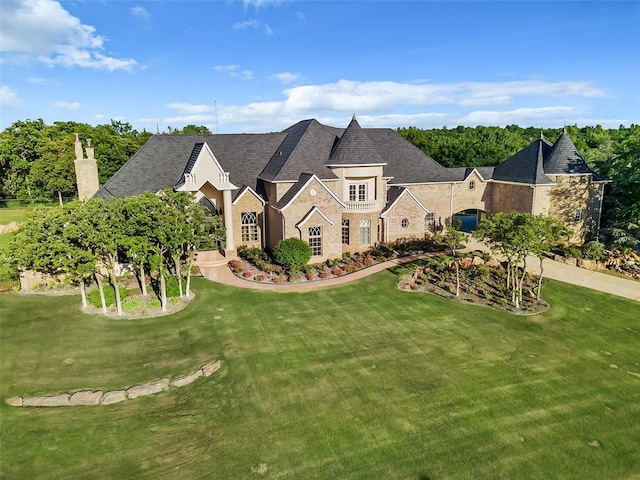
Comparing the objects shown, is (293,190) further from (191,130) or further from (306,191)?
(191,130)

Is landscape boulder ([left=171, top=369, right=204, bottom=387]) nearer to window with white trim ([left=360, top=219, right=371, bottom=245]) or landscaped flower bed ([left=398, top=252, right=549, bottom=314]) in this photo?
landscaped flower bed ([left=398, top=252, right=549, bottom=314])

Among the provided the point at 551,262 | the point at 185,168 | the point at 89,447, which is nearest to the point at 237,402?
the point at 89,447

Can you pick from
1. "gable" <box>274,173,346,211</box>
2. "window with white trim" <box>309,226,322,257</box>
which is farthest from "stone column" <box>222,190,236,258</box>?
"window with white trim" <box>309,226,322,257</box>

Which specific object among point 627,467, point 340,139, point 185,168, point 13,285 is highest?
point 340,139

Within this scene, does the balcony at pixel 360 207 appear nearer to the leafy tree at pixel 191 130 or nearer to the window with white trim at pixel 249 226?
the window with white trim at pixel 249 226

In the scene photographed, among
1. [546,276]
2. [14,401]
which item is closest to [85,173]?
[14,401]

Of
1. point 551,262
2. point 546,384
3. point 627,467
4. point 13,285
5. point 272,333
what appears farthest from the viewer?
point 551,262

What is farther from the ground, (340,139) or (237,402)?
(340,139)

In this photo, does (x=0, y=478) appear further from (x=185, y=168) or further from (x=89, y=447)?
(x=185, y=168)
